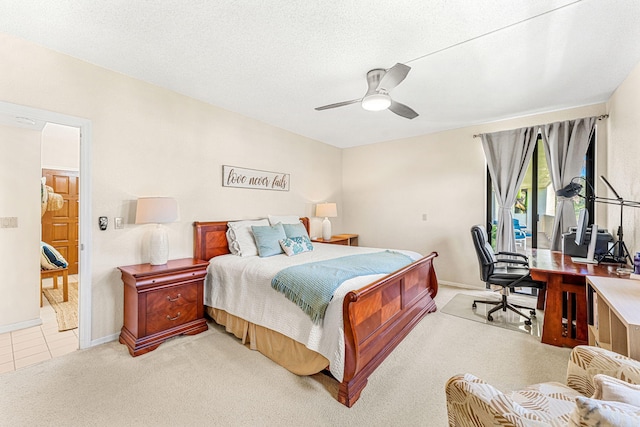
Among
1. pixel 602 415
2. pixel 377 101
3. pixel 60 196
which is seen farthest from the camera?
pixel 60 196

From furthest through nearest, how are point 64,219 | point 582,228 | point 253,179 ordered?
point 64,219 < point 253,179 < point 582,228

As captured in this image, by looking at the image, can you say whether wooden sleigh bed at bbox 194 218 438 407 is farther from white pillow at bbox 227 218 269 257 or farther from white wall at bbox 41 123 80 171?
white wall at bbox 41 123 80 171

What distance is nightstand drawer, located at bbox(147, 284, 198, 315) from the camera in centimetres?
255

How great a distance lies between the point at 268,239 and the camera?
3.45 meters

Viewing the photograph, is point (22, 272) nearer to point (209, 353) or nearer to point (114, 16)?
point (209, 353)

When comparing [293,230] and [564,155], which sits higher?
[564,155]

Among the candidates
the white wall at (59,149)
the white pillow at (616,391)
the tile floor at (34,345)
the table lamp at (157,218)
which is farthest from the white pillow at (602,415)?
the white wall at (59,149)

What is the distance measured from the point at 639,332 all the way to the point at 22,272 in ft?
17.3

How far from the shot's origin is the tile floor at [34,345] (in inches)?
93.9

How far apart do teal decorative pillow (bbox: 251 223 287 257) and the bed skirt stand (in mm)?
821

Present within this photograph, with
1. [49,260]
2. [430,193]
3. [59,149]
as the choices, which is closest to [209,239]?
[49,260]

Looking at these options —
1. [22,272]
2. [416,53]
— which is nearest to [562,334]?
[416,53]

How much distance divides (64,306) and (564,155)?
7.03m

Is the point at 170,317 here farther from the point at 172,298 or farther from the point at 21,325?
the point at 21,325
